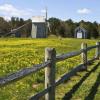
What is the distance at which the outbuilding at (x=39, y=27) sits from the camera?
307ft

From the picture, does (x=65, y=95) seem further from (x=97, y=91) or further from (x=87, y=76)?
(x=87, y=76)

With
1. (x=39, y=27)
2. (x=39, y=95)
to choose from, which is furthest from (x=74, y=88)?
(x=39, y=27)

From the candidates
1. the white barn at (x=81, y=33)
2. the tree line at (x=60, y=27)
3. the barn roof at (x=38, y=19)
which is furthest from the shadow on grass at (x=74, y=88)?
the white barn at (x=81, y=33)

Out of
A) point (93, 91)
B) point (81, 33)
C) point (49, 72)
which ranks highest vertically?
point (49, 72)

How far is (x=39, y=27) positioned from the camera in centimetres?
9512

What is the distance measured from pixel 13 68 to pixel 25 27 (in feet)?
319

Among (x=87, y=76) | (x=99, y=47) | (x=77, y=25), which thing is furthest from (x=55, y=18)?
(x=87, y=76)

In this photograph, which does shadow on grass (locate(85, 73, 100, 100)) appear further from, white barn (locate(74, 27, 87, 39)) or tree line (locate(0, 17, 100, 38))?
white barn (locate(74, 27, 87, 39))

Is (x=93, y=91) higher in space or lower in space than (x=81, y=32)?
lower

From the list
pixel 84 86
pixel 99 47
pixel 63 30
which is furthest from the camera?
pixel 63 30

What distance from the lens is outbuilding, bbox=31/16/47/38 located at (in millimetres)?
93444

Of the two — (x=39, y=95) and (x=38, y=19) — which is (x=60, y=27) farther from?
(x=39, y=95)

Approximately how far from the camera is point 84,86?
1141cm

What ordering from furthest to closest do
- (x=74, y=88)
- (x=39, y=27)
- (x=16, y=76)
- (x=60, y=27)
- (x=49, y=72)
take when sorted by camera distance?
(x=60, y=27) → (x=39, y=27) → (x=74, y=88) → (x=49, y=72) → (x=16, y=76)
